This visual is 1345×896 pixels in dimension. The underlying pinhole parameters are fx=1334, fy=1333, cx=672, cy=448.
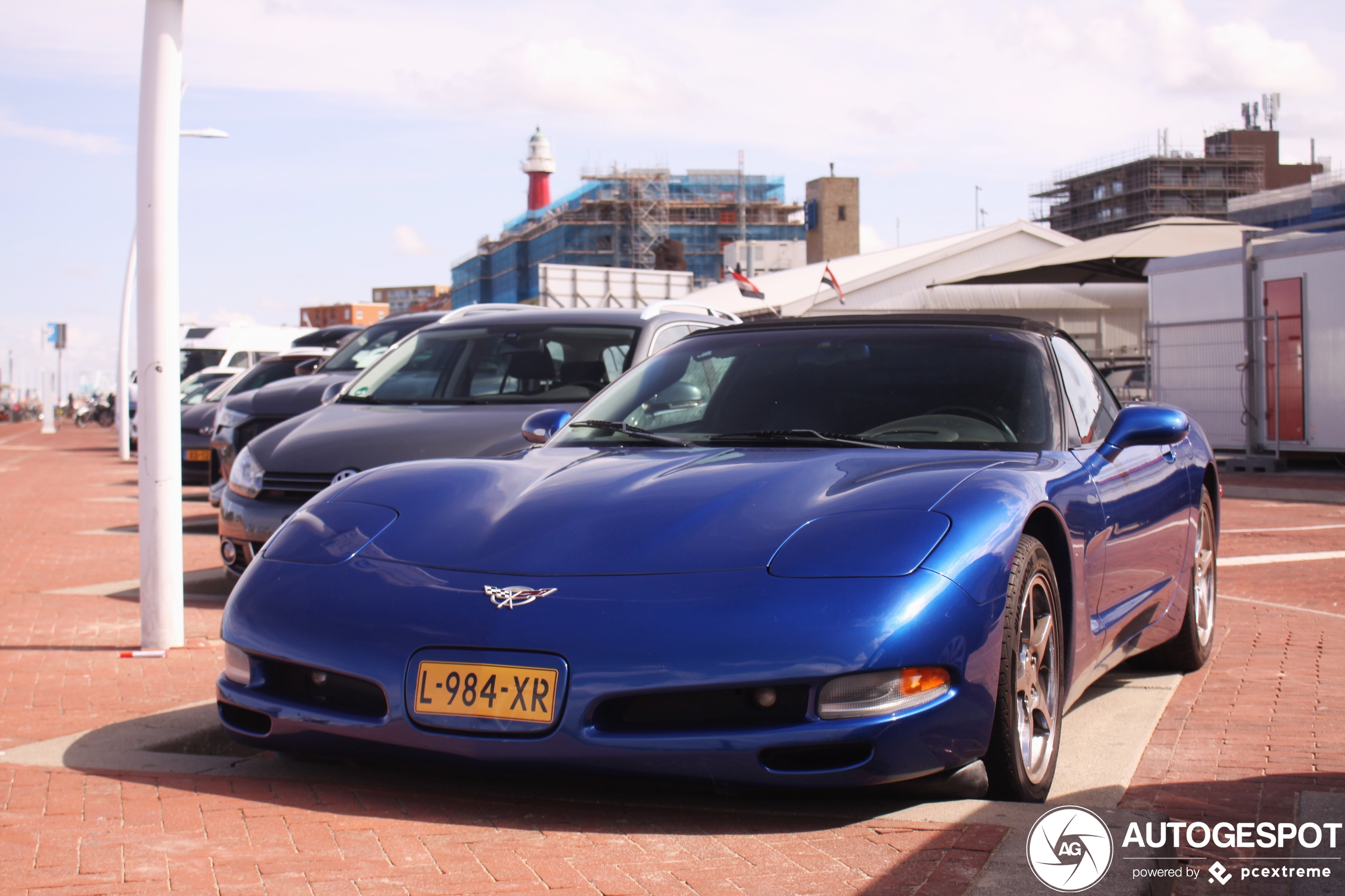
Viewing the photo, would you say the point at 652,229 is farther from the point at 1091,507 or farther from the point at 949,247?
the point at 1091,507

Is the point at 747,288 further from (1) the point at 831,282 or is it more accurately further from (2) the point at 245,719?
(2) the point at 245,719

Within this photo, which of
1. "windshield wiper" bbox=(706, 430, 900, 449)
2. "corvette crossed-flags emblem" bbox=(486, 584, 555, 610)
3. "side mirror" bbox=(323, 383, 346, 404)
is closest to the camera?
"corvette crossed-flags emblem" bbox=(486, 584, 555, 610)

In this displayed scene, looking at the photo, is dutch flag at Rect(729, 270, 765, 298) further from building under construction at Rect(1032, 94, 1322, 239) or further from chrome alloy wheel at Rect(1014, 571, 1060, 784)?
building under construction at Rect(1032, 94, 1322, 239)

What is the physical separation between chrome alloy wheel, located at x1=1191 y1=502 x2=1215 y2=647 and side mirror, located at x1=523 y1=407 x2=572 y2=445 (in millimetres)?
2553

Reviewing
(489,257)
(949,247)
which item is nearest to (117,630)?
(949,247)

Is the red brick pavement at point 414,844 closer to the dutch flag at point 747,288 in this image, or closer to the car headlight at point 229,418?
the car headlight at point 229,418

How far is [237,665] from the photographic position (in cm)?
349

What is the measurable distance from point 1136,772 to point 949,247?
124ft

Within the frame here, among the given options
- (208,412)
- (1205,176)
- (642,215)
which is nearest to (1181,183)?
(1205,176)

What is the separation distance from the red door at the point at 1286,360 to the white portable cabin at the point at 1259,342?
1cm

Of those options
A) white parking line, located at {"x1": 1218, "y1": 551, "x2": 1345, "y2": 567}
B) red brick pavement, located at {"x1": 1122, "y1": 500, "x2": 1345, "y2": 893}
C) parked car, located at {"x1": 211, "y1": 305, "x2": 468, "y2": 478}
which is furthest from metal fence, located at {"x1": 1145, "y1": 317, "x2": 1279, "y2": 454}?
parked car, located at {"x1": 211, "y1": 305, "x2": 468, "y2": 478}

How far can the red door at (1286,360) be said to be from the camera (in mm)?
15789

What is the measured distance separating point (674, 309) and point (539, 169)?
127527mm

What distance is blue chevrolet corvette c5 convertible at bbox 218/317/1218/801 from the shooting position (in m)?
2.96
